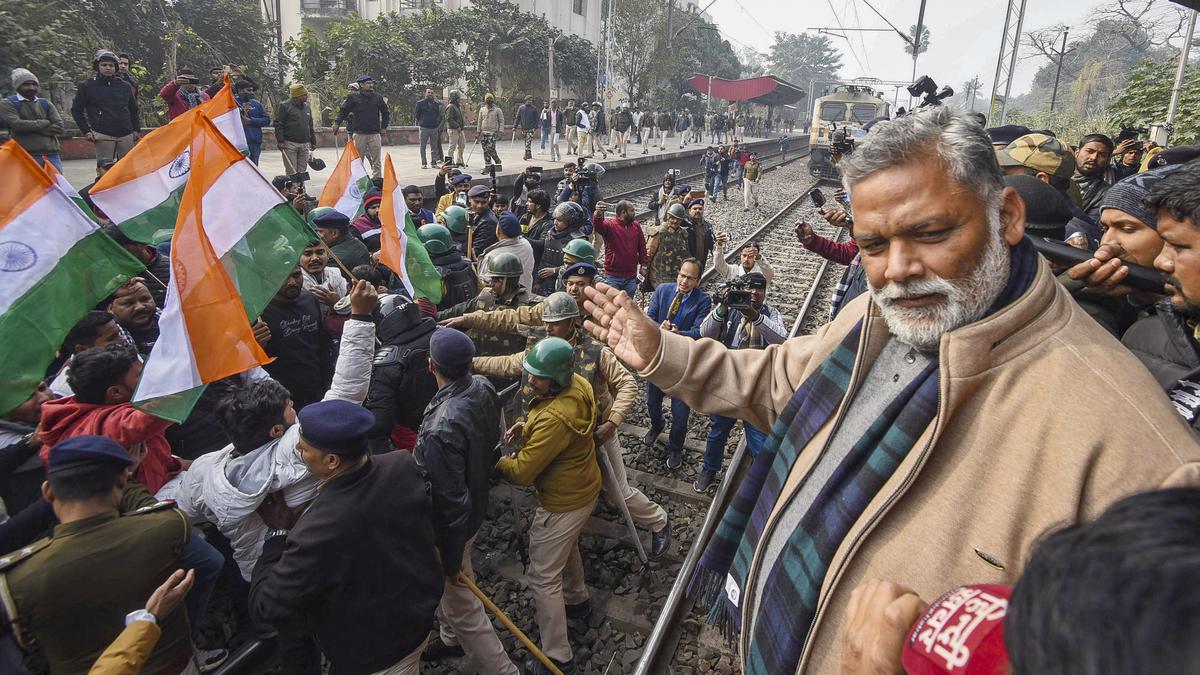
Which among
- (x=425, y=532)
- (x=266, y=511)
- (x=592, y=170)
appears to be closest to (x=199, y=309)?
(x=266, y=511)

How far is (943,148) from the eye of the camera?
5.04ft

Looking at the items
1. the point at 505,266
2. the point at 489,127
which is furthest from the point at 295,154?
the point at 505,266

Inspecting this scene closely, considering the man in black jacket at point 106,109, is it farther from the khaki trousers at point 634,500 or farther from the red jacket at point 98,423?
the khaki trousers at point 634,500

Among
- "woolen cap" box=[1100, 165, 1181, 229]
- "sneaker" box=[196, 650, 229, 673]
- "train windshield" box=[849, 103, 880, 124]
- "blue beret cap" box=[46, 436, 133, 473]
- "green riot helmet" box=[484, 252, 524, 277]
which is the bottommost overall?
"sneaker" box=[196, 650, 229, 673]

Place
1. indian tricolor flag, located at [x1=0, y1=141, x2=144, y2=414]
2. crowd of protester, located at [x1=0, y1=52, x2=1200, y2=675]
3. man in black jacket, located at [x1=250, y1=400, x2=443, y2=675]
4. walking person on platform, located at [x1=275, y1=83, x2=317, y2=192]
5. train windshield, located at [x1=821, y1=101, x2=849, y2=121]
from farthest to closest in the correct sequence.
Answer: train windshield, located at [x1=821, y1=101, x2=849, y2=121] < walking person on platform, located at [x1=275, y1=83, x2=317, y2=192] < indian tricolor flag, located at [x1=0, y1=141, x2=144, y2=414] < man in black jacket, located at [x1=250, y1=400, x2=443, y2=675] < crowd of protester, located at [x1=0, y1=52, x2=1200, y2=675]

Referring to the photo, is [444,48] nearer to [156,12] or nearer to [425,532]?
[156,12]

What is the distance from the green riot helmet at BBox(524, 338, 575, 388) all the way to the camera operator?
1665 millimetres

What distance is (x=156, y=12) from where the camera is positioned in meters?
18.7

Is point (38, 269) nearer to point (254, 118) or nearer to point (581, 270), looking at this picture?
point (581, 270)

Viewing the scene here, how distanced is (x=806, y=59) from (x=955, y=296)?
123 meters

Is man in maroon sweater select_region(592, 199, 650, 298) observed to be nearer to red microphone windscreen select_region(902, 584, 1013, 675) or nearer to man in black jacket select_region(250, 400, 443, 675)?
man in black jacket select_region(250, 400, 443, 675)

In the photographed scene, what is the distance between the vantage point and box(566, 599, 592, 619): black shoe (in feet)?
13.1

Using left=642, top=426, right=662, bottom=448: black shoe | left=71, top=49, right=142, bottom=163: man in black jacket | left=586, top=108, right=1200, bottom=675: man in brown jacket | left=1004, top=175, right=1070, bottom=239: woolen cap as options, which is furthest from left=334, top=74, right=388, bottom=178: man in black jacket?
left=586, top=108, right=1200, bottom=675: man in brown jacket

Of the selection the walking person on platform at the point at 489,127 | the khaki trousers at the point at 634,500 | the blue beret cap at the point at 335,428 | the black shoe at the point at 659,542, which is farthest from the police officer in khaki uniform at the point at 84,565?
the walking person on platform at the point at 489,127
